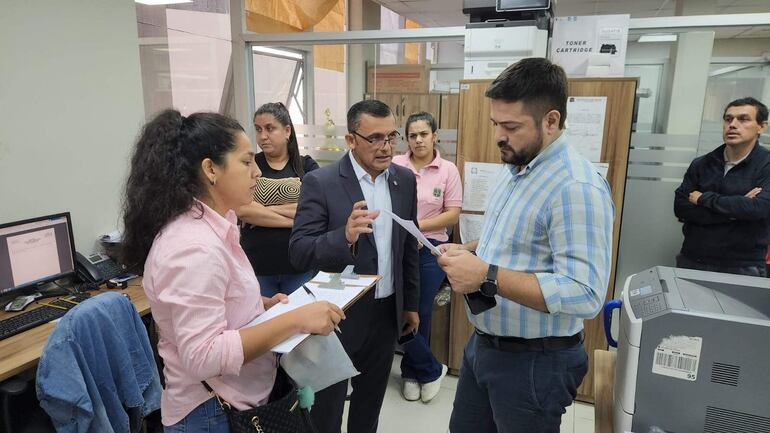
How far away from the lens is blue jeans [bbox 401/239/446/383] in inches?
108

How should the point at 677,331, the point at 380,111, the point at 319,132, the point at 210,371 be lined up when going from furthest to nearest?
the point at 319,132 → the point at 380,111 → the point at 677,331 → the point at 210,371

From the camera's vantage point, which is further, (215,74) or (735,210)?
(215,74)

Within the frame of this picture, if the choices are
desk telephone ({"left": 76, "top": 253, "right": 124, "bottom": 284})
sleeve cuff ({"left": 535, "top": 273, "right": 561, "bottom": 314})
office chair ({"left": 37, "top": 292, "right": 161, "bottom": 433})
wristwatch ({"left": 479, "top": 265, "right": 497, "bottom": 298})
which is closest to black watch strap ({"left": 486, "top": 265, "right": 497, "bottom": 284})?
wristwatch ({"left": 479, "top": 265, "right": 497, "bottom": 298})

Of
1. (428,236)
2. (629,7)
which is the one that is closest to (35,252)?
(428,236)

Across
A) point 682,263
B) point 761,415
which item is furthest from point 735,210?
point 761,415

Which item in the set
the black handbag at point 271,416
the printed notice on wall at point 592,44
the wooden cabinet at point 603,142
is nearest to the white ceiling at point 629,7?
the printed notice on wall at point 592,44

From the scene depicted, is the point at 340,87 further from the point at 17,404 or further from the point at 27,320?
the point at 17,404

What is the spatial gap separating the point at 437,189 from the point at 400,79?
1444 millimetres

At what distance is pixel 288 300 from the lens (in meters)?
1.32

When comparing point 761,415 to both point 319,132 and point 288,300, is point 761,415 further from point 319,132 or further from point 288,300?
point 319,132

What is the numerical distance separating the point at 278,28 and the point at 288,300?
10.2 ft

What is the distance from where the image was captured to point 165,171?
107cm

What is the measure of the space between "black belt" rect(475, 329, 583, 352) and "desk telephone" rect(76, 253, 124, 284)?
2054 mm

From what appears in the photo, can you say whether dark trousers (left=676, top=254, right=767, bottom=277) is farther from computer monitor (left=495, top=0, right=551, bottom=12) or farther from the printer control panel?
computer monitor (left=495, top=0, right=551, bottom=12)
